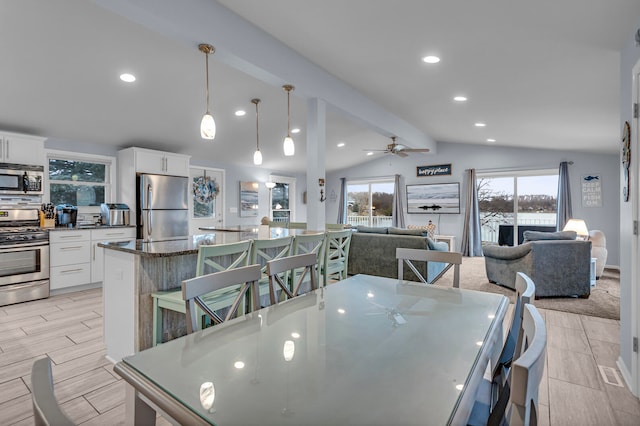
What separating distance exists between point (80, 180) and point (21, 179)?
102 centimetres

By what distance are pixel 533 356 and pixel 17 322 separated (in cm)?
454

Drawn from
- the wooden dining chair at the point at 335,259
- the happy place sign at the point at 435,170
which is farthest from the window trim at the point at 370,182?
the wooden dining chair at the point at 335,259

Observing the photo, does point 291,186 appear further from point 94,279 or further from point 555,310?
point 555,310

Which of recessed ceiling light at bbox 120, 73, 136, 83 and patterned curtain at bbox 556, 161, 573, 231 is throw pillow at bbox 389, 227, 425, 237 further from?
patterned curtain at bbox 556, 161, 573, 231

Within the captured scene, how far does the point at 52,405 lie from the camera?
0.51 metres

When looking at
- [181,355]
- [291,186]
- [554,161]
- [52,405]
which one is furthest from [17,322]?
[554,161]

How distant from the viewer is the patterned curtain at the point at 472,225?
8086 millimetres

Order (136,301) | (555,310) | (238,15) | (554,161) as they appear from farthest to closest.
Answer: (554,161) → (555,310) → (238,15) → (136,301)

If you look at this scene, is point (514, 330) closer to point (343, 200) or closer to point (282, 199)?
point (282, 199)

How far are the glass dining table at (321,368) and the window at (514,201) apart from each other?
7.43 metres

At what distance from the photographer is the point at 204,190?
7277mm

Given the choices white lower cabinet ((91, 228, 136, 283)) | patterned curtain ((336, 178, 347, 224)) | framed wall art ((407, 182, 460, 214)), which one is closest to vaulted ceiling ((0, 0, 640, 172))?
white lower cabinet ((91, 228, 136, 283))

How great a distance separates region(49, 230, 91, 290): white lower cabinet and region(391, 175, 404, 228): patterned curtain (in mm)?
7031

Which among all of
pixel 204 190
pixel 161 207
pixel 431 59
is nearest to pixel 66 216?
pixel 161 207
